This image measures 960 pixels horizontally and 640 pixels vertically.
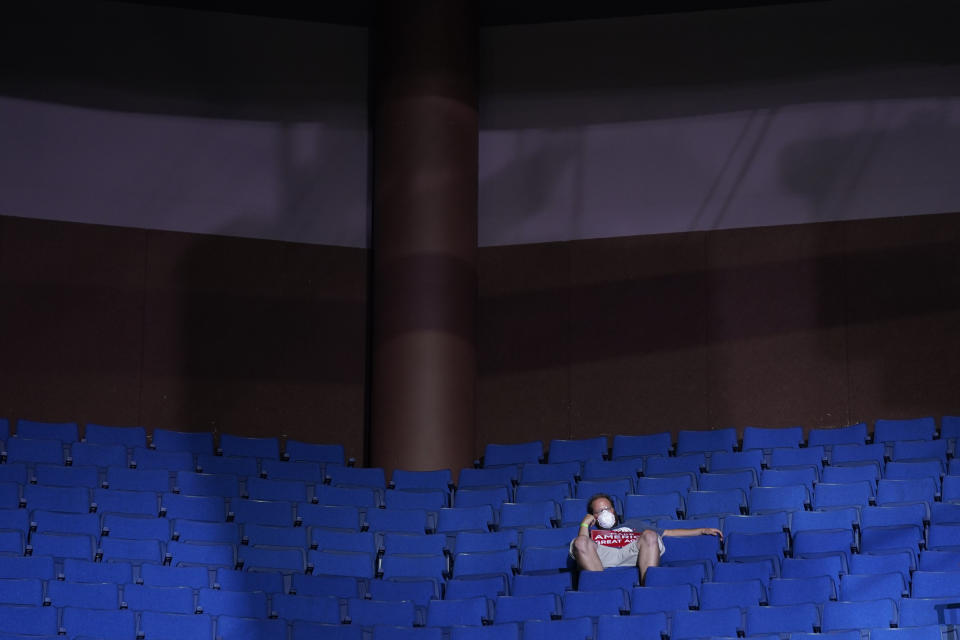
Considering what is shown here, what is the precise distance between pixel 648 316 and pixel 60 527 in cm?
428

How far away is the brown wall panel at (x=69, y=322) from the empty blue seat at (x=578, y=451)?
2792mm

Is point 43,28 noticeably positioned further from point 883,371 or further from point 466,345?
point 883,371

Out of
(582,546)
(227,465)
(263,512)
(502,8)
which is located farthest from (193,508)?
(502,8)

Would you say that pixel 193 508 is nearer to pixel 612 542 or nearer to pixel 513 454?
pixel 612 542

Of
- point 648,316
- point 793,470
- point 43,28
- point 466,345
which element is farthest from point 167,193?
point 793,470

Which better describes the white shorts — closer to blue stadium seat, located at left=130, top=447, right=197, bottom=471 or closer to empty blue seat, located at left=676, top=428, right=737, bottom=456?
empty blue seat, located at left=676, top=428, right=737, bottom=456

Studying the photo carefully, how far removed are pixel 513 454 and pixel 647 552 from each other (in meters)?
2.46

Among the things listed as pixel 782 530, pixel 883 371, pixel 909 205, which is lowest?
pixel 782 530

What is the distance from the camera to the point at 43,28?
8695 millimetres

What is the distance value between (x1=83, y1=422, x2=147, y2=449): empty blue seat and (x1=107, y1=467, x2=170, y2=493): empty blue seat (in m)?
0.85

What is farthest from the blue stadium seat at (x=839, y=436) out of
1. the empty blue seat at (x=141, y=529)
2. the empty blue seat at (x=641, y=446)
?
the empty blue seat at (x=141, y=529)

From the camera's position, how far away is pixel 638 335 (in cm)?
856

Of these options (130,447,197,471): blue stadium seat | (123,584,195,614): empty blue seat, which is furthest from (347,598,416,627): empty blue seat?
(130,447,197,471): blue stadium seat

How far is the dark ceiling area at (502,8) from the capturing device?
891 cm
